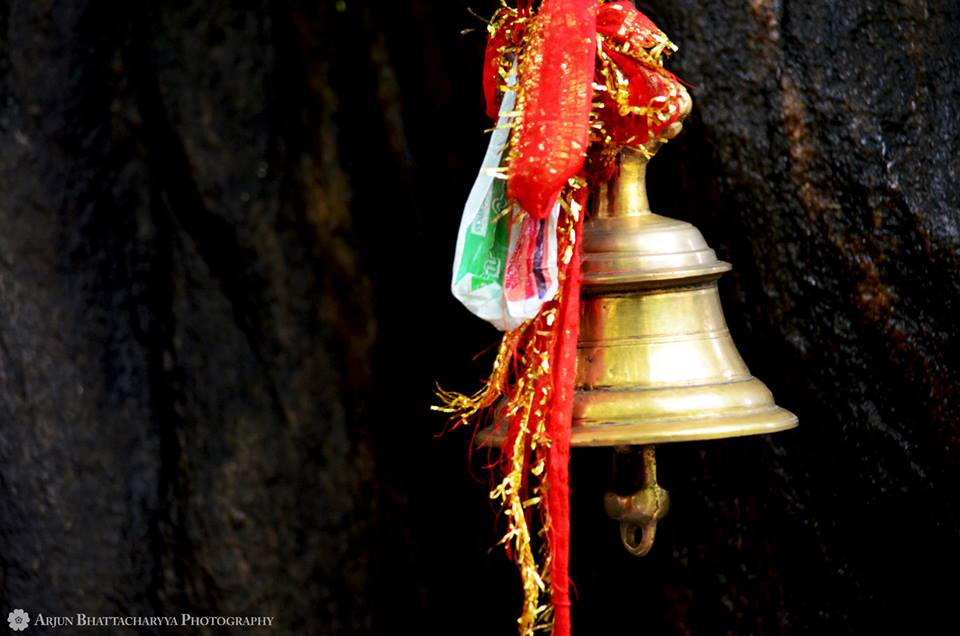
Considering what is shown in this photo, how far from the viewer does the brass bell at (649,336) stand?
51.3 inches

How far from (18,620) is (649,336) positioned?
120 cm

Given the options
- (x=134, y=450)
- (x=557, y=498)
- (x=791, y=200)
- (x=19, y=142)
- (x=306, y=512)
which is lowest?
(x=306, y=512)

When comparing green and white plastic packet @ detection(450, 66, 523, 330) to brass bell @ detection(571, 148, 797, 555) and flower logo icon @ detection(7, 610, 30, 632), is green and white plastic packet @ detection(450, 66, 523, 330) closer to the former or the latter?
brass bell @ detection(571, 148, 797, 555)

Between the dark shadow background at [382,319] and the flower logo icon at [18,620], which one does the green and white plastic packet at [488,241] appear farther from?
the flower logo icon at [18,620]

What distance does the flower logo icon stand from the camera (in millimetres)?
1869

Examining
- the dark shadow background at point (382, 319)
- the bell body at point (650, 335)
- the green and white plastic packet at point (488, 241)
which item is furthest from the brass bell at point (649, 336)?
the dark shadow background at point (382, 319)

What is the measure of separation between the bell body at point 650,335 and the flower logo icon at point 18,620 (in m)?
1.10

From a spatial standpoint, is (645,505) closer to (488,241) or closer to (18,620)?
(488,241)

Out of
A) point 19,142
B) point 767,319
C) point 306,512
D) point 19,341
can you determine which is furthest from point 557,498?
point 19,142

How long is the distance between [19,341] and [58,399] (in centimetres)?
12

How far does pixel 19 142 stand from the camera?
190 cm

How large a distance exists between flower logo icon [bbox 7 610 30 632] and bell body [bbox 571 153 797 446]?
1.10 meters

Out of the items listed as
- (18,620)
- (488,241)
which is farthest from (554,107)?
(18,620)

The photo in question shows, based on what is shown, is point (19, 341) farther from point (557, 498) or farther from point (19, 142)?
point (557, 498)
